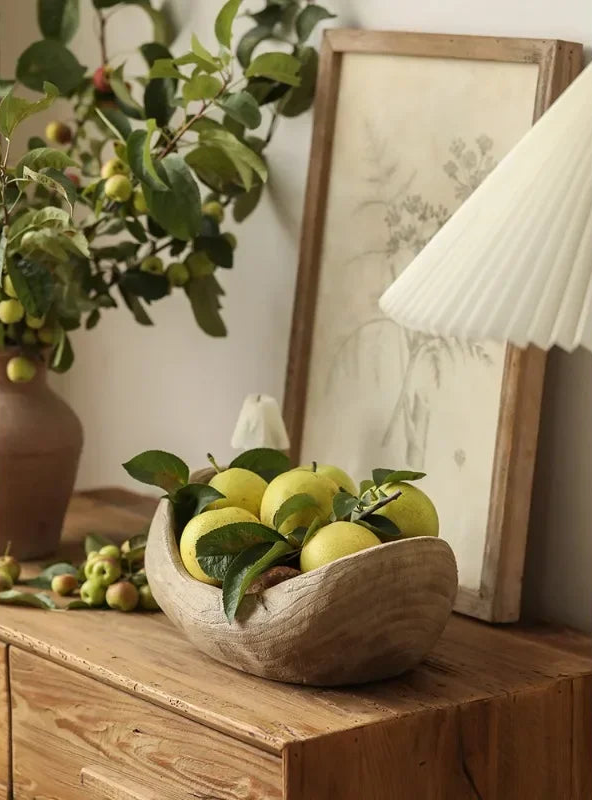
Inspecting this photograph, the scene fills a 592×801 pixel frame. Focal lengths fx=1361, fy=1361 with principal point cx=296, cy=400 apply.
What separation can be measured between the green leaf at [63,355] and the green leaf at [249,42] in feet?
1.32

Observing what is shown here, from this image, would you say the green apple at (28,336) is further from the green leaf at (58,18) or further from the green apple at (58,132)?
the green leaf at (58,18)

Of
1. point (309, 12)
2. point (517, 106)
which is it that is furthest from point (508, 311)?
point (309, 12)

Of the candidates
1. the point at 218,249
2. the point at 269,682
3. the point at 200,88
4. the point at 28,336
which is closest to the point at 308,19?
the point at 200,88

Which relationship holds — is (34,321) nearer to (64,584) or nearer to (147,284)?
(147,284)

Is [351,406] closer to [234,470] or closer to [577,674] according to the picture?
[234,470]

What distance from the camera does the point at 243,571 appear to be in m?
1.20

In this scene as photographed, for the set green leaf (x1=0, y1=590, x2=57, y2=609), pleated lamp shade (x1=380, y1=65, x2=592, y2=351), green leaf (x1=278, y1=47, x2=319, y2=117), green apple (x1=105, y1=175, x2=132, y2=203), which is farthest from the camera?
green leaf (x1=278, y1=47, x2=319, y2=117)

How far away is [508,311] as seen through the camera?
0.97 meters

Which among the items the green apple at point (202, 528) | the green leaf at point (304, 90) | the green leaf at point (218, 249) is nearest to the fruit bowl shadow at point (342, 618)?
the green apple at point (202, 528)

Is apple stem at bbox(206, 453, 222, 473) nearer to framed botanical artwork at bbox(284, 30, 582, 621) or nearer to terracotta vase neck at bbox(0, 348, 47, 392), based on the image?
framed botanical artwork at bbox(284, 30, 582, 621)

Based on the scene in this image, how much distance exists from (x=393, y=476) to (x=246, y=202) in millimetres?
610

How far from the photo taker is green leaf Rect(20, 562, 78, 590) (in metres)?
1.53

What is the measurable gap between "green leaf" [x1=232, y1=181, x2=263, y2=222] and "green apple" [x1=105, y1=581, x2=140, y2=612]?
21.4 inches

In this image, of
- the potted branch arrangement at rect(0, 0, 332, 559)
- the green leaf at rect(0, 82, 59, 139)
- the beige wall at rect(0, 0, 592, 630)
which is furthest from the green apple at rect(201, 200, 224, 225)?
the green leaf at rect(0, 82, 59, 139)
